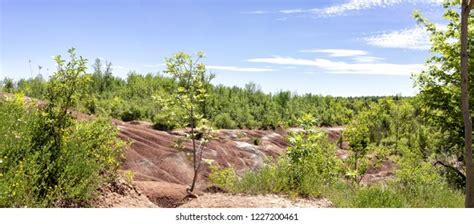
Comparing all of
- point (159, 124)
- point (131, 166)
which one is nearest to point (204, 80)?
point (131, 166)

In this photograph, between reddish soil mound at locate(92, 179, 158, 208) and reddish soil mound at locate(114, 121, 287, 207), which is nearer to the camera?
reddish soil mound at locate(92, 179, 158, 208)

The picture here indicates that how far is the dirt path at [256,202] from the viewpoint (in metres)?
7.59

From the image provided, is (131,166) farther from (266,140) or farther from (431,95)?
(266,140)

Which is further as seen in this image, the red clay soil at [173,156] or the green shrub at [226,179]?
the red clay soil at [173,156]

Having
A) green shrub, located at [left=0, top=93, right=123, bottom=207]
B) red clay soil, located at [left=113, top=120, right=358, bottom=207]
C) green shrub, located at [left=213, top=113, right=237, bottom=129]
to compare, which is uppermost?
green shrub, located at [left=0, top=93, right=123, bottom=207]

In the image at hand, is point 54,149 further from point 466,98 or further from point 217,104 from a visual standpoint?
point 217,104

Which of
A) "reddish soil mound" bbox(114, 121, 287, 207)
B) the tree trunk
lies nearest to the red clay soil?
"reddish soil mound" bbox(114, 121, 287, 207)

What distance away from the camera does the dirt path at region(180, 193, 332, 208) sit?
24.9ft

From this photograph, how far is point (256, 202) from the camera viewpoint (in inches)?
304

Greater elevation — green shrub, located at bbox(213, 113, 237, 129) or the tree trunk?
the tree trunk

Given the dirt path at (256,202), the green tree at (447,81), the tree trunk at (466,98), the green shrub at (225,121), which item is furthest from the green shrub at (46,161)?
the green shrub at (225,121)

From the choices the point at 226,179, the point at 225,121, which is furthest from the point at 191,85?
the point at 225,121

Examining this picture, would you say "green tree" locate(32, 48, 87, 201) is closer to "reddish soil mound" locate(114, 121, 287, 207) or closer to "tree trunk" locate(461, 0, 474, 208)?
"tree trunk" locate(461, 0, 474, 208)

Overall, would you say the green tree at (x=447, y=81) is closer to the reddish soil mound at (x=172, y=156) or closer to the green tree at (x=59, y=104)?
the reddish soil mound at (x=172, y=156)
